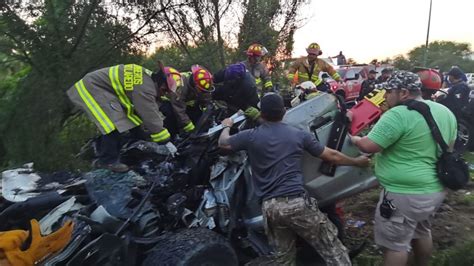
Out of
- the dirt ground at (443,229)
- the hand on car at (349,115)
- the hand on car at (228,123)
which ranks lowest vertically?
the dirt ground at (443,229)

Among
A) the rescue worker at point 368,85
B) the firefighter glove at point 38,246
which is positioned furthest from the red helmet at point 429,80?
the rescue worker at point 368,85

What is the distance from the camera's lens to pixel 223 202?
3.64 meters

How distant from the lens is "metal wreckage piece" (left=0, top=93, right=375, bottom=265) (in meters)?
3.38

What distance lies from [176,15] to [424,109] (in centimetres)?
636

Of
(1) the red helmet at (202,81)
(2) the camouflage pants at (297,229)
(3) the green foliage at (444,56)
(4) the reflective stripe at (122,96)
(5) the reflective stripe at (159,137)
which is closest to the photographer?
(2) the camouflage pants at (297,229)

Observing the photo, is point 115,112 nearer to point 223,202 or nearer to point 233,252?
point 223,202

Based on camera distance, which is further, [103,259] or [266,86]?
[266,86]

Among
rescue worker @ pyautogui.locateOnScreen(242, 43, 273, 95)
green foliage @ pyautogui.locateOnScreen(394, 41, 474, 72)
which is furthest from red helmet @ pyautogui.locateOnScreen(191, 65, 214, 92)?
green foliage @ pyautogui.locateOnScreen(394, 41, 474, 72)

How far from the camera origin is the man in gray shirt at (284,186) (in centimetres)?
332

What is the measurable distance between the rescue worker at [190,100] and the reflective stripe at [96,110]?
29.5 inches

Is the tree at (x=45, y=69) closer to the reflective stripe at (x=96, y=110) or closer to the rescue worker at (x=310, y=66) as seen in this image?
the reflective stripe at (x=96, y=110)

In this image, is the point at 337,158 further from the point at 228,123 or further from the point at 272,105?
the point at 228,123

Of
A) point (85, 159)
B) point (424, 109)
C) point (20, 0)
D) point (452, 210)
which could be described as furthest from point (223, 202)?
point (20, 0)

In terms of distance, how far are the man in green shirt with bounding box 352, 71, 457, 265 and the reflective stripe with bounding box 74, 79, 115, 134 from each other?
7.34 feet
